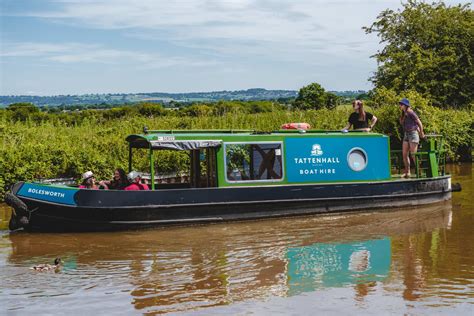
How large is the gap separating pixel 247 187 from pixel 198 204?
1.09 m

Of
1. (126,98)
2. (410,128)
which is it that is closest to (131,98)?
(126,98)

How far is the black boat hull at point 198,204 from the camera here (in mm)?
13008

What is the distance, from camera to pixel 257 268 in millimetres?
10242

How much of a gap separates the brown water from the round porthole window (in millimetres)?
1303

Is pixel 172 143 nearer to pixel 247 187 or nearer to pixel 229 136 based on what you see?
pixel 229 136

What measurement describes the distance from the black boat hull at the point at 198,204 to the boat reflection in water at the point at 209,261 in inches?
9.4

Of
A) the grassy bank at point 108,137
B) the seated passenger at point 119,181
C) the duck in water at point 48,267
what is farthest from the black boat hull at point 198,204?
the grassy bank at point 108,137

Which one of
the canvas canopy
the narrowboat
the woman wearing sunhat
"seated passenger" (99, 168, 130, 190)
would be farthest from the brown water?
the woman wearing sunhat

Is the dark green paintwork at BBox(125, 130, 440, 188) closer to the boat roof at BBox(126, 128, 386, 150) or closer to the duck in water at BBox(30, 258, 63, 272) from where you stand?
the boat roof at BBox(126, 128, 386, 150)

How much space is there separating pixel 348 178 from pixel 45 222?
6.37 meters

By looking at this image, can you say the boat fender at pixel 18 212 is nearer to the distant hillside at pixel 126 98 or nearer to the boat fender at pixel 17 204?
the boat fender at pixel 17 204

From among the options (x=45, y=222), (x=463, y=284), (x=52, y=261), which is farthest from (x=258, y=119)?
(x=463, y=284)

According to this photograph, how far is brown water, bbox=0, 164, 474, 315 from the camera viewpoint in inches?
331

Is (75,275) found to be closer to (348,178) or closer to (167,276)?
(167,276)
